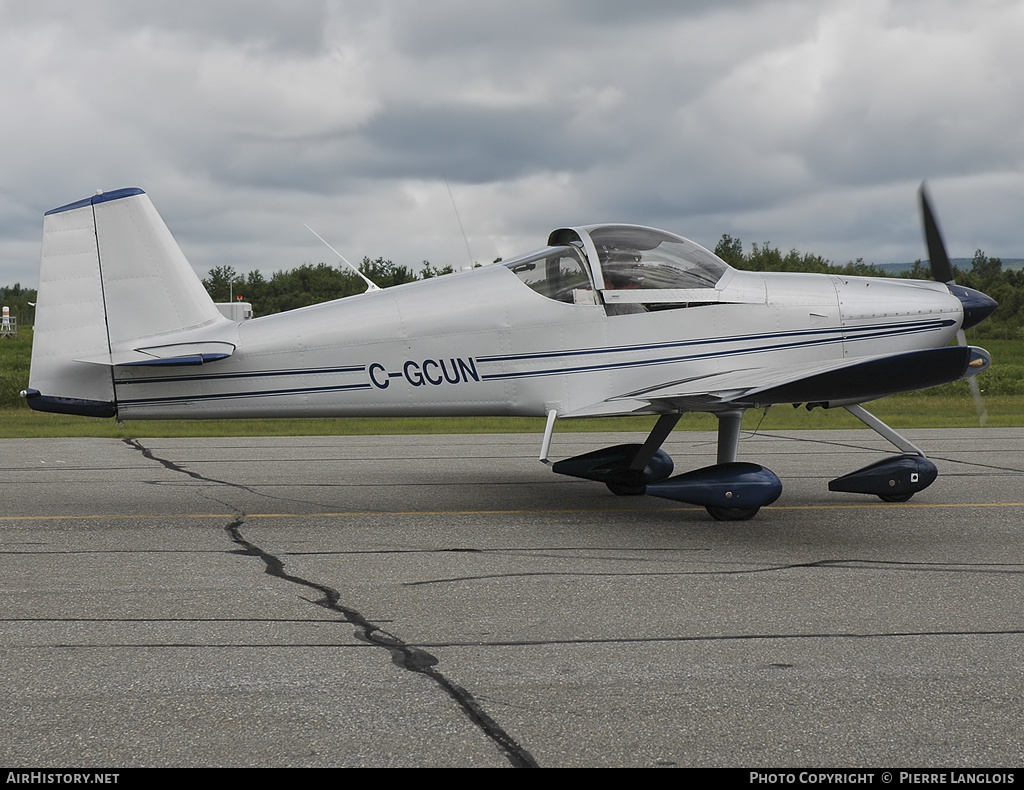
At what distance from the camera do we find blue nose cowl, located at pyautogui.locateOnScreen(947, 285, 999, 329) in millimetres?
9820

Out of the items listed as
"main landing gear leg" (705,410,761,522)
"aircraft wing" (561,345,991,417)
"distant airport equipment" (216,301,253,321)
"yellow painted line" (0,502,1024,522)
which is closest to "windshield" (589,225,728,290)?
"aircraft wing" (561,345,991,417)

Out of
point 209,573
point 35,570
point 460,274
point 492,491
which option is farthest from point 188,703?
point 492,491

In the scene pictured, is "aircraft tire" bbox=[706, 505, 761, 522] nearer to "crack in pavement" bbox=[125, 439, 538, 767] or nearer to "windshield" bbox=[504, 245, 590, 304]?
"windshield" bbox=[504, 245, 590, 304]

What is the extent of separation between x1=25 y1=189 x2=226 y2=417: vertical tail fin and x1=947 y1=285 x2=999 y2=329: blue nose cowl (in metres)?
7.22

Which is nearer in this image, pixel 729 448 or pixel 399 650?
pixel 399 650

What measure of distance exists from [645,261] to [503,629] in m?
4.69

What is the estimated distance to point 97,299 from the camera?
8.92 meters

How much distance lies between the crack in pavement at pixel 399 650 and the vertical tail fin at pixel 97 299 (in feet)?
6.04

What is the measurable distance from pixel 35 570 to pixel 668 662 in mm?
4470

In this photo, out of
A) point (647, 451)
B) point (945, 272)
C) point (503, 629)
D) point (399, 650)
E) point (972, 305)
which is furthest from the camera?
point (647, 451)

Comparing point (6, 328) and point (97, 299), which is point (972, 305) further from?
point (6, 328)

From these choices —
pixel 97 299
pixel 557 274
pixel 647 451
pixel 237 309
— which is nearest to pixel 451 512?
pixel 647 451

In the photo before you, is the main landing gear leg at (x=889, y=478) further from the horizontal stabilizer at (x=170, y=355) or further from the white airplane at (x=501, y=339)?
the horizontal stabilizer at (x=170, y=355)

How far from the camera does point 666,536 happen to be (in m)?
A: 8.27
